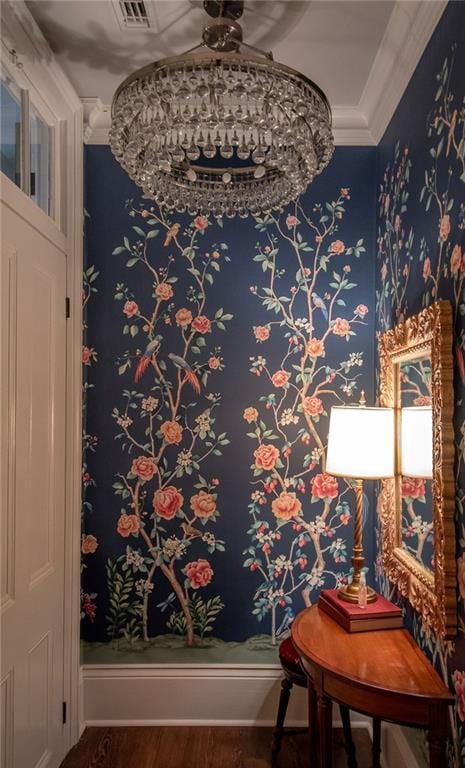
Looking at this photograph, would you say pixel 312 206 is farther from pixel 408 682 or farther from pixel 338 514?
pixel 408 682

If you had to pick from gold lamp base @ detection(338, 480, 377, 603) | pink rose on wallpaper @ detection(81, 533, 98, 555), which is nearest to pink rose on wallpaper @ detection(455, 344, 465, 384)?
gold lamp base @ detection(338, 480, 377, 603)

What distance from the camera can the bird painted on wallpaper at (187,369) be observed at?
250cm

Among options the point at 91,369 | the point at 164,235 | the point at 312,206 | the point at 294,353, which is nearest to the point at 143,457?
the point at 91,369

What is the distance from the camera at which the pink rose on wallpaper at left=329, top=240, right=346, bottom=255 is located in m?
2.51

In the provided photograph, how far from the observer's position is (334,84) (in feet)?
7.51

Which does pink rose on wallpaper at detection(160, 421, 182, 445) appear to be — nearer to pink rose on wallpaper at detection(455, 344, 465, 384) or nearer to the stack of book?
the stack of book

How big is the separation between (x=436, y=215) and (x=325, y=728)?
1.63m

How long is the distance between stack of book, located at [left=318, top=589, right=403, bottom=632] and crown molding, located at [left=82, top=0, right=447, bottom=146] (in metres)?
1.93

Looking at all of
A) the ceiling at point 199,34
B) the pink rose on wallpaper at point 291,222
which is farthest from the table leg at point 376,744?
the ceiling at point 199,34

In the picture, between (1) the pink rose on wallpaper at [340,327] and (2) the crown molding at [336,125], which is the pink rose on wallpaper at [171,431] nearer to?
(1) the pink rose on wallpaper at [340,327]

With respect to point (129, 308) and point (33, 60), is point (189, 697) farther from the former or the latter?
point (33, 60)

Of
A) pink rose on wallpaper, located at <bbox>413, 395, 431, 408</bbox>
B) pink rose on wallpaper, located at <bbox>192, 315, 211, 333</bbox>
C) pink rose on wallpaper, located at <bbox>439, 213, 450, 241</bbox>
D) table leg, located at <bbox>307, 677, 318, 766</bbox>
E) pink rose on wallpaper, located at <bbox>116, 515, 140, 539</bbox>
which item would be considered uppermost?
pink rose on wallpaper, located at <bbox>439, 213, 450, 241</bbox>

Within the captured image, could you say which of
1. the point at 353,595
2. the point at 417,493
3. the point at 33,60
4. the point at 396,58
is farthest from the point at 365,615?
the point at 33,60

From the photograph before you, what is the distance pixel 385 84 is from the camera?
7.15 feet
